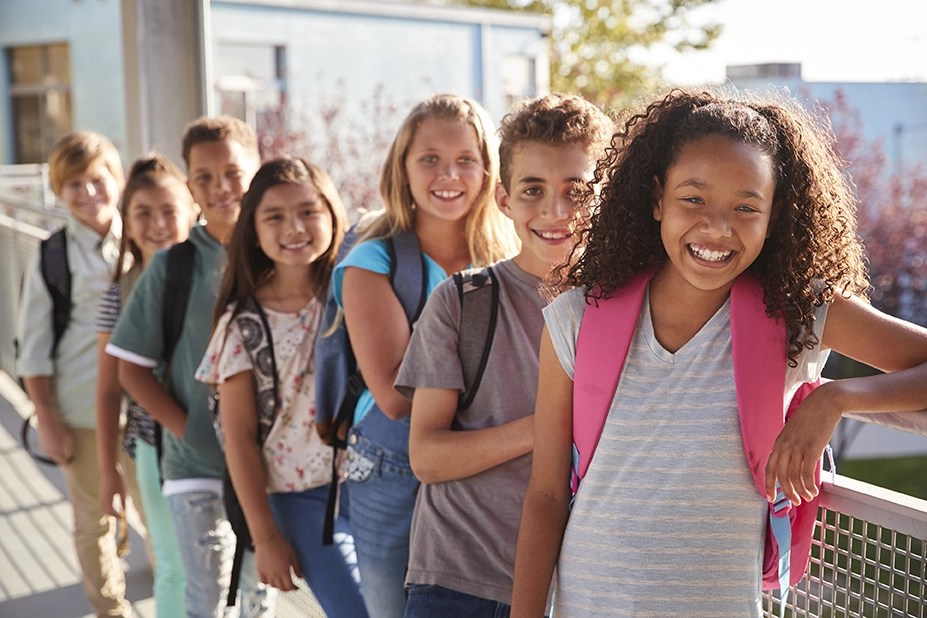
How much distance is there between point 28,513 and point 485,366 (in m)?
3.82

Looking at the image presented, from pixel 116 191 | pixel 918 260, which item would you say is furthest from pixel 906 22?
pixel 116 191

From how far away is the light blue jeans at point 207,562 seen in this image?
260 centimetres

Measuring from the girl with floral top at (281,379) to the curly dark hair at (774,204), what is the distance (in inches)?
40.6

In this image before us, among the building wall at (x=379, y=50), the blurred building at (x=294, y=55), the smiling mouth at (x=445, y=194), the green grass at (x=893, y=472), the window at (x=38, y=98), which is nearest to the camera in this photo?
the smiling mouth at (x=445, y=194)

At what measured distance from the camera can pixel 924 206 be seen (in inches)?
314

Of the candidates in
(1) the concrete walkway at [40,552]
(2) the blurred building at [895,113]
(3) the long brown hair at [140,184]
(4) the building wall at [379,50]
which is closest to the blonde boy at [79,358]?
(3) the long brown hair at [140,184]

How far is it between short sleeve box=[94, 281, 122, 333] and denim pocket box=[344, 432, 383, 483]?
1.21m

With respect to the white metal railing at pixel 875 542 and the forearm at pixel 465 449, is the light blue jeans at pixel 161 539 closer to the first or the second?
the forearm at pixel 465 449

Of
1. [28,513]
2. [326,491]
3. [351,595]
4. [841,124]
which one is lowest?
[28,513]

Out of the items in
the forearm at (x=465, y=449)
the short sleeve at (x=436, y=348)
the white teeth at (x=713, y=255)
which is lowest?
the forearm at (x=465, y=449)

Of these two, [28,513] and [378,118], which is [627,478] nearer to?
[28,513]

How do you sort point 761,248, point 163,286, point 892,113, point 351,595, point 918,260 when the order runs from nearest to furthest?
point 761,248 < point 351,595 < point 163,286 < point 918,260 < point 892,113

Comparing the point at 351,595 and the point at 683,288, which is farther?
the point at 351,595

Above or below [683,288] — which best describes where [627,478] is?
below
